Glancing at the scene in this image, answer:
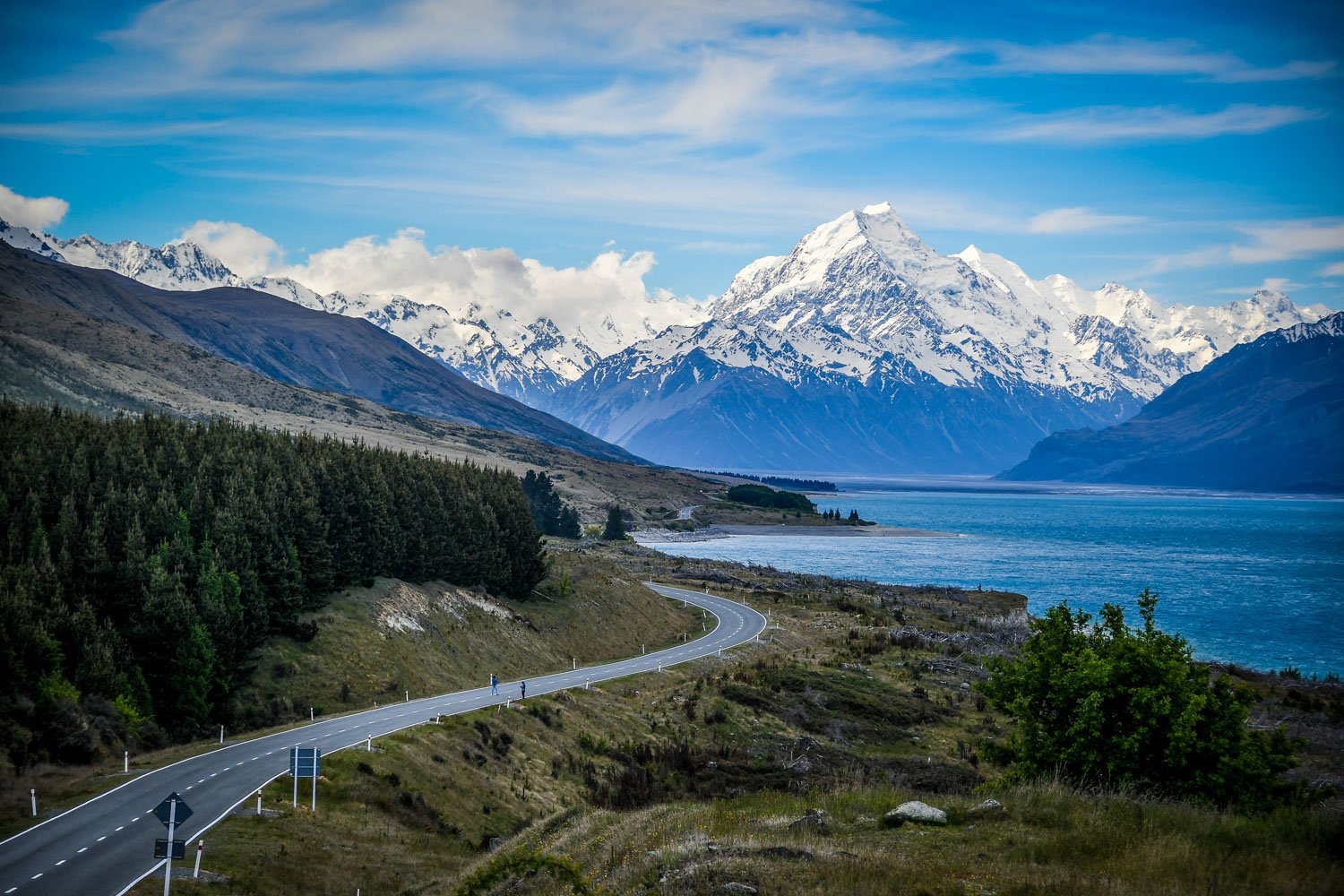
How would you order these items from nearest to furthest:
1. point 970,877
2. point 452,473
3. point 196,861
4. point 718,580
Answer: point 970,877, point 196,861, point 452,473, point 718,580

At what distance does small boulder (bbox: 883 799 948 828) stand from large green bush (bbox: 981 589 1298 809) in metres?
7.33

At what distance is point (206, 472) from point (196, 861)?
130ft

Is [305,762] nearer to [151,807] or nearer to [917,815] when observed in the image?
[151,807]

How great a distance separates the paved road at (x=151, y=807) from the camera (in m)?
23.4

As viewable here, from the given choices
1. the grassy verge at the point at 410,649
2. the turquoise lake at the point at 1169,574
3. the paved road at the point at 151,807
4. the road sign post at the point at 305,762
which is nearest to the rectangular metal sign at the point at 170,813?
the paved road at the point at 151,807

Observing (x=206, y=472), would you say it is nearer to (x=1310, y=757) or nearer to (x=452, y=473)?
(x=452, y=473)

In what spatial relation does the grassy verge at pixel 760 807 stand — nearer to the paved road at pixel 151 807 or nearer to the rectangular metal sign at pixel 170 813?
the paved road at pixel 151 807

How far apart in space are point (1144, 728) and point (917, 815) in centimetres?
987

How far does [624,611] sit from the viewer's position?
84.4 metres

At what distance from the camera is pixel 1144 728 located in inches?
1065

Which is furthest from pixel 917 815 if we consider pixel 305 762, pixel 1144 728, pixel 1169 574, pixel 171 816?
pixel 1169 574

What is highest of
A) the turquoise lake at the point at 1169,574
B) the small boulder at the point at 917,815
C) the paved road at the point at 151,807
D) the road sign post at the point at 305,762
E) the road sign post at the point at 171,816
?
the small boulder at the point at 917,815

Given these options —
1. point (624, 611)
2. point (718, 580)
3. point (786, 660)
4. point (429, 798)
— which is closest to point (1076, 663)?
point (429, 798)

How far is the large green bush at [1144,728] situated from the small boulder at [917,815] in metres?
7.33
